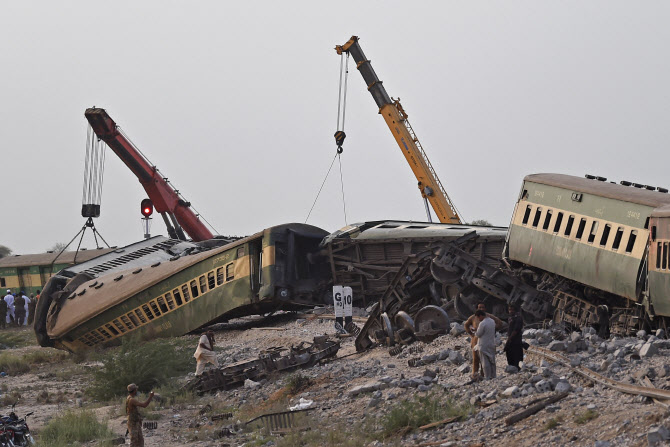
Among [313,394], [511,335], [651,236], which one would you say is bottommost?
[313,394]

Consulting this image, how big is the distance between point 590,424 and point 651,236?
6783mm

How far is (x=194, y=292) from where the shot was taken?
89.8 feet

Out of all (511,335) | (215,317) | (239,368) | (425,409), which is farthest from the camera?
(215,317)

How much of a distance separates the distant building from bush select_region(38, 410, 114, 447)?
117 feet

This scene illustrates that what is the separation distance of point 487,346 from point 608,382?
233 centimetres

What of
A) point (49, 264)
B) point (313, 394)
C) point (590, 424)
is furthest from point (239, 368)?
point (49, 264)

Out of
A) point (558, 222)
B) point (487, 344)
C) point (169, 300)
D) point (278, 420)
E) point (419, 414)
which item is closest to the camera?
point (419, 414)

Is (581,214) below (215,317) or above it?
above

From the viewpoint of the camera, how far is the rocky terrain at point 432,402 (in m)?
10.9

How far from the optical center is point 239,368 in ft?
62.0

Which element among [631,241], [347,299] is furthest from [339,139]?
[631,241]

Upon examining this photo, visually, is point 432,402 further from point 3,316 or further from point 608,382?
point 3,316

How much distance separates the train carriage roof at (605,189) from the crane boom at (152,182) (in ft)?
76.7

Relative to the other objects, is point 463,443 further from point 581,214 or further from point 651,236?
point 581,214
